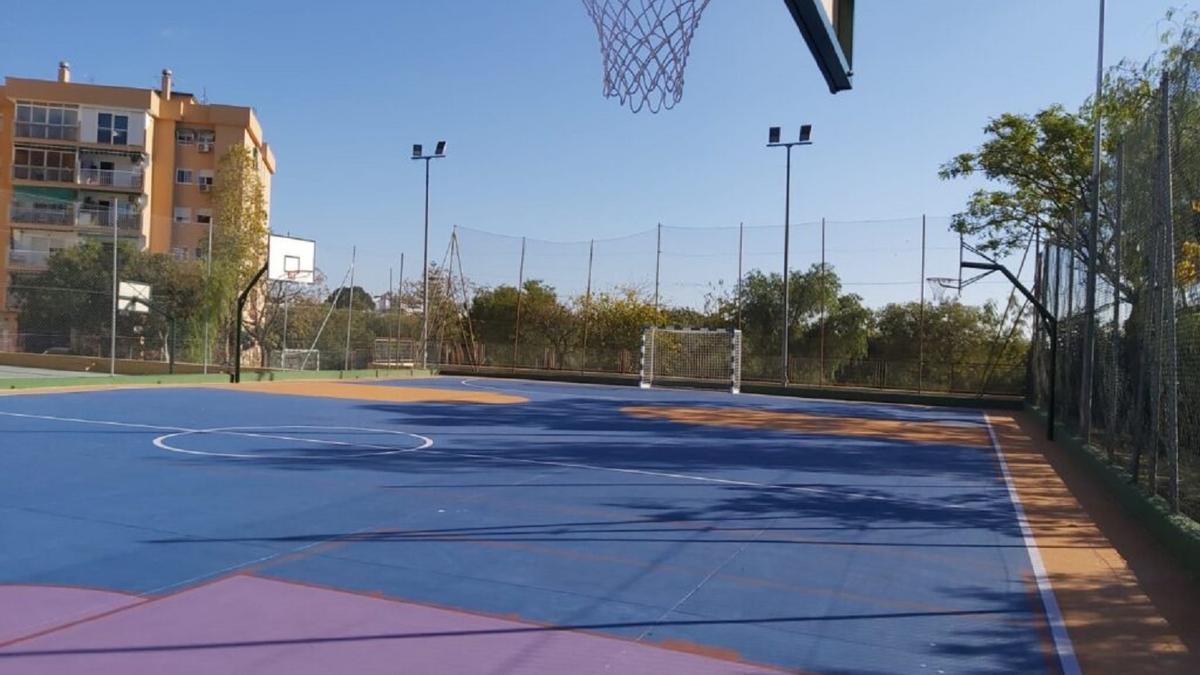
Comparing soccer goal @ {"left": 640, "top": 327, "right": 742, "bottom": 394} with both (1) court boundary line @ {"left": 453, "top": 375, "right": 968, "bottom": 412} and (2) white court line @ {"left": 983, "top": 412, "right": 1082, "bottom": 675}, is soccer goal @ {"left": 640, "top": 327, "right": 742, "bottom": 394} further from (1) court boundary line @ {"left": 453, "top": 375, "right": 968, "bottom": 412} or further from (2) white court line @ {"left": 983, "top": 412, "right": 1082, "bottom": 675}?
(2) white court line @ {"left": 983, "top": 412, "right": 1082, "bottom": 675}

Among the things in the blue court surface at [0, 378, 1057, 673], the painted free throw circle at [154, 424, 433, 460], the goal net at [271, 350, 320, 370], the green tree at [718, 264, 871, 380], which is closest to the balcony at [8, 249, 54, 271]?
the goal net at [271, 350, 320, 370]

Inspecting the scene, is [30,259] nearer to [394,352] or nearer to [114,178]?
[394,352]

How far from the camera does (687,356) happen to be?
3656cm

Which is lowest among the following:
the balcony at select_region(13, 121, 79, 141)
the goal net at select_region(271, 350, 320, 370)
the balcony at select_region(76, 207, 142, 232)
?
the goal net at select_region(271, 350, 320, 370)

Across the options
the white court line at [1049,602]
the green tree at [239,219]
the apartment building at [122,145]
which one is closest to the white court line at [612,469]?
the white court line at [1049,602]

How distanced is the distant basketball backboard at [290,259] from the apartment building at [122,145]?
703 inches

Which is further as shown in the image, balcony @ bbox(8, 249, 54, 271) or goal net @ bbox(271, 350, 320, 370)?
goal net @ bbox(271, 350, 320, 370)

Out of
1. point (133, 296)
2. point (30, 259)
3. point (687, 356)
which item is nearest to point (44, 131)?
point (30, 259)

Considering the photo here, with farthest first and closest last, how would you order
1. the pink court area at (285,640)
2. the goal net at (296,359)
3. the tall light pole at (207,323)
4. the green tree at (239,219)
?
1. the green tree at (239,219)
2. the goal net at (296,359)
3. the tall light pole at (207,323)
4. the pink court area at (285,640)

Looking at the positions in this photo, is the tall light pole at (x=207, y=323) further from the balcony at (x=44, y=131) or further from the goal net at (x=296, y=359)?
the balcony at (x=44, y=131)

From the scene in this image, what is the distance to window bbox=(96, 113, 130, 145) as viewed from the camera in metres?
51.9

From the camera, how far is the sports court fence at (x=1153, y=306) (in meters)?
8.79

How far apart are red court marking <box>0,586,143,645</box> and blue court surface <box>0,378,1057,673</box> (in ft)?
0.58

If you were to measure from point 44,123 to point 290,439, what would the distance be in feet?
153
